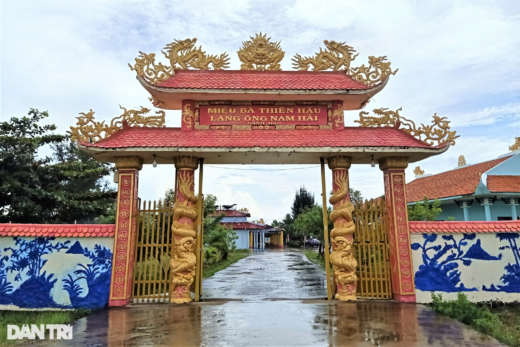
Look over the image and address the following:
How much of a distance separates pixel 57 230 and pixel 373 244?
621cm

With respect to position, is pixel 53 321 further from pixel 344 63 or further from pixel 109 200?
pixel 109 200

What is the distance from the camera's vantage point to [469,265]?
645 cm

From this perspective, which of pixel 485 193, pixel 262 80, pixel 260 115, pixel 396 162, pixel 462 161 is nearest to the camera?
pixel 396 162

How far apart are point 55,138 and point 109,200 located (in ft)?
11.9

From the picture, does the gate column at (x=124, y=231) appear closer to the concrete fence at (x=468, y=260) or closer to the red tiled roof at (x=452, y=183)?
the concrete fence at (x=468, y=260)

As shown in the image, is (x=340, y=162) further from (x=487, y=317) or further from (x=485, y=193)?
(x=485, y=193)

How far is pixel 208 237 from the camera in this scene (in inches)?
641

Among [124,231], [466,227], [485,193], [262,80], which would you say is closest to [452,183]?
[485,193]

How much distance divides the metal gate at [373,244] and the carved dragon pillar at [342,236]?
11.7 inches

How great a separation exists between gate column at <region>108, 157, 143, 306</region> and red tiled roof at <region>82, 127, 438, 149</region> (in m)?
0.47

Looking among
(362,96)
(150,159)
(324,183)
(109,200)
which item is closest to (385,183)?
(324,183)

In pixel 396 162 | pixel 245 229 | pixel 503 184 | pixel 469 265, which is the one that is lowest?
pixel 469 265

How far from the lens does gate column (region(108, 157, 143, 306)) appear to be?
245 inches

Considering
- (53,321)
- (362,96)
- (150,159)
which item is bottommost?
(53,321)
